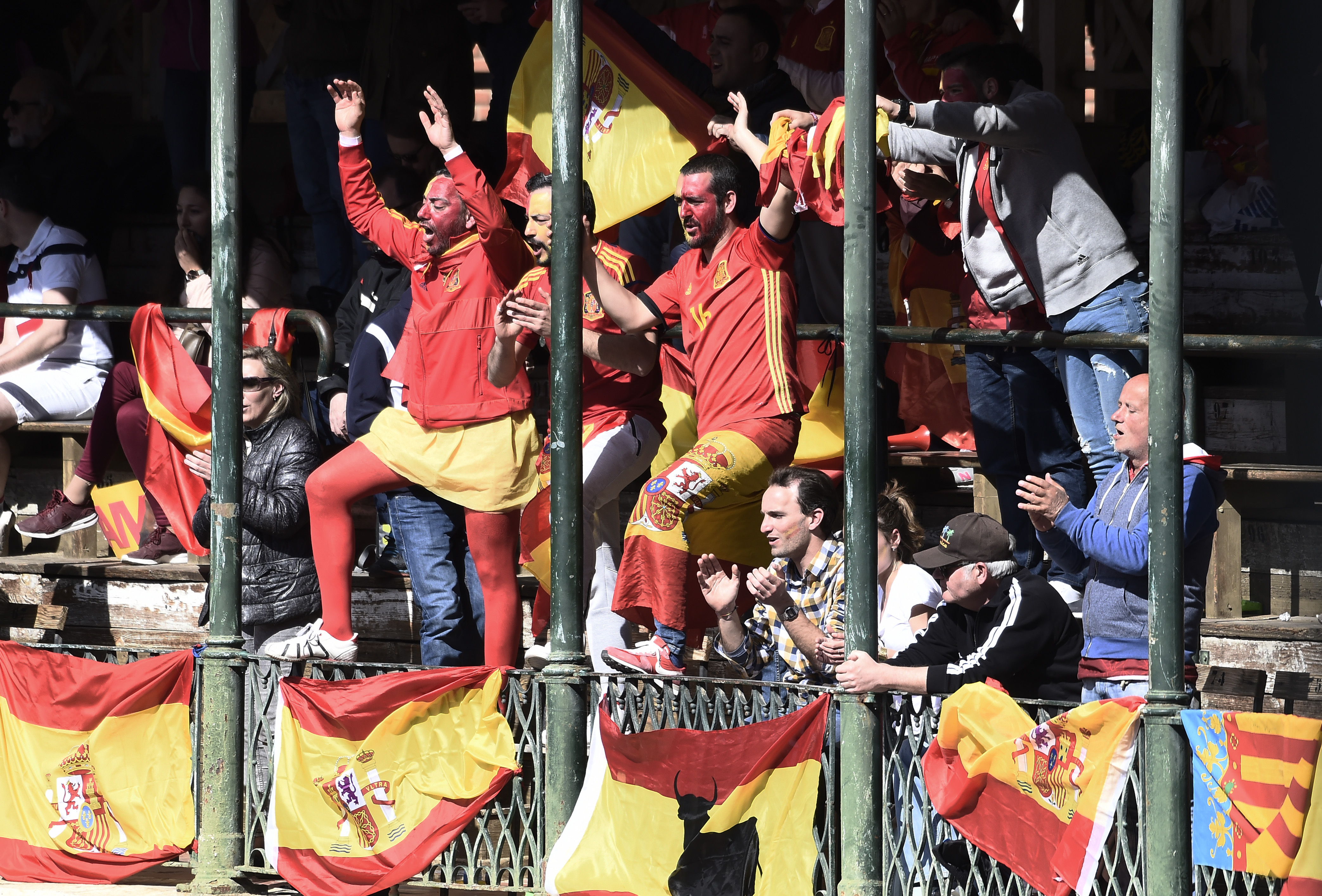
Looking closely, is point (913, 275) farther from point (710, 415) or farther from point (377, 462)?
point (377, 462)

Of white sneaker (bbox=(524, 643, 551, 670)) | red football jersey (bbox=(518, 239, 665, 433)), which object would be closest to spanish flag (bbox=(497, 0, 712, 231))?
red football jersey (bbox=(518, 239, 665, 433))

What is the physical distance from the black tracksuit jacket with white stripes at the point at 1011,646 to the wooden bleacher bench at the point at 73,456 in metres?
4.36

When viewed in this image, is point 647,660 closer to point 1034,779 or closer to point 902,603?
point 902,603

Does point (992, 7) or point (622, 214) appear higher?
point (992, 7)

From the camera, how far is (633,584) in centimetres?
646

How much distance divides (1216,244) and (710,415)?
3.64 meters

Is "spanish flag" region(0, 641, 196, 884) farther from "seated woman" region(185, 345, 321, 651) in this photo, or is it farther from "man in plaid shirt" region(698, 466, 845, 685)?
"man in plaid shirt" region(698, 466, 845, 685)

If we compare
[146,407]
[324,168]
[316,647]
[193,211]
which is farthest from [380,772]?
[324,168]

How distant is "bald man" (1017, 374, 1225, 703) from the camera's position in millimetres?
5652

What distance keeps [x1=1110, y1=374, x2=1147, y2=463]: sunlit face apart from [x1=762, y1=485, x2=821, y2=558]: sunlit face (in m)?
1.04

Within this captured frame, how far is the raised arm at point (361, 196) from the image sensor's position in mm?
7484

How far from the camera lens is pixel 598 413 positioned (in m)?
7.07

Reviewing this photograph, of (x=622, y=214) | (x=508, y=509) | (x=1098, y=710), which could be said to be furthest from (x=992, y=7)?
(x=1098, y=710)

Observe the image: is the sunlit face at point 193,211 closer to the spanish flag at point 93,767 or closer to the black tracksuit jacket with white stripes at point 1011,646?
the spanish flag at point 93,767
